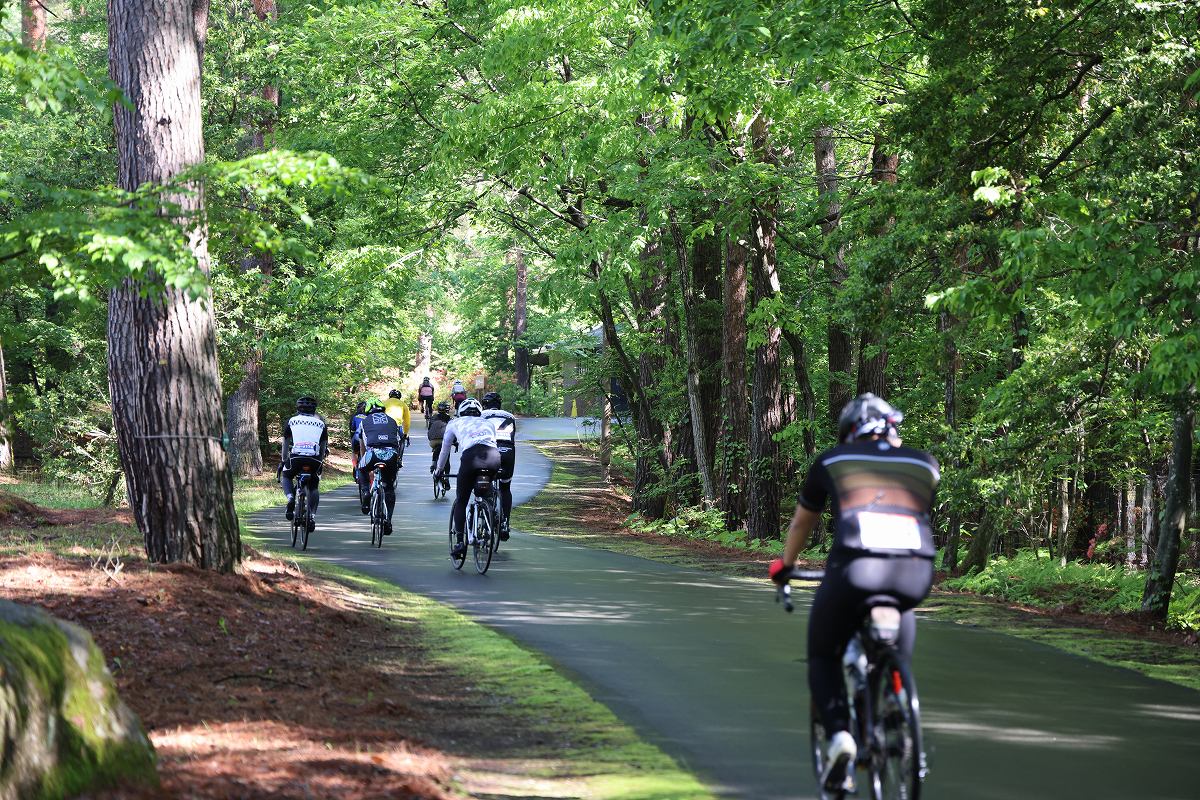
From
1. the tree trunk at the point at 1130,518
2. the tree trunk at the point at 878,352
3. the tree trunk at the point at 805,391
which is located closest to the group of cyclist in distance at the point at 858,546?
the tree trunk at the point at 878,352

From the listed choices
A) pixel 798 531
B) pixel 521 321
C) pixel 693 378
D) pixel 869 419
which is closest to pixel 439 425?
pixel 693 378

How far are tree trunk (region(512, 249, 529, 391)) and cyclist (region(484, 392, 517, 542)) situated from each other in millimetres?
54429

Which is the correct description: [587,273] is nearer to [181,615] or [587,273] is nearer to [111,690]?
[181,615]

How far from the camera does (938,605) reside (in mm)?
15352

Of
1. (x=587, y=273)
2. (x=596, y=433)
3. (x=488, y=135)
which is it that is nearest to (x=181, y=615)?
(x=488, y=135)

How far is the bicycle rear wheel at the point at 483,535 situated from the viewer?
1673 cm

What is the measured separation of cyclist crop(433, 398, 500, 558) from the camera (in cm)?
1672

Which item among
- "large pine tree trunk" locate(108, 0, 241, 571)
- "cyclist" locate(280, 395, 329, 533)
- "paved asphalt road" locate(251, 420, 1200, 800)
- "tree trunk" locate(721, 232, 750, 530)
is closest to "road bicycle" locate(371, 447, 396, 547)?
"cyclist" locate(280, 395, 329, 533)

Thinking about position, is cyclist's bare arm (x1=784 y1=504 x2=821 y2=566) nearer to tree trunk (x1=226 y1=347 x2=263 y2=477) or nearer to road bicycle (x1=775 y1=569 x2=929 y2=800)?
road bicycle (x1=775 y1=569 x2=929 y2=800)

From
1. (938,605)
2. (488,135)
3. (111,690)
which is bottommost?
(938,605)

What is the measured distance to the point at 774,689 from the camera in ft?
31.1

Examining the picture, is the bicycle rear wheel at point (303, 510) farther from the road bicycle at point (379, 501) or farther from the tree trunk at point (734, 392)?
the tree trunk at point (734, 392)

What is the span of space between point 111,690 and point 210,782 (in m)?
0.60

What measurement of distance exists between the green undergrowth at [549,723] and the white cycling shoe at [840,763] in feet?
3.41
